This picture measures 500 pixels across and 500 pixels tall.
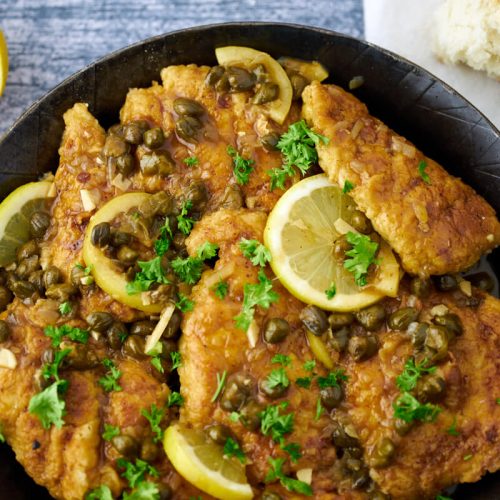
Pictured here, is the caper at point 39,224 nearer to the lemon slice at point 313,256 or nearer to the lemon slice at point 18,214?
the lemon slice at point 18,214

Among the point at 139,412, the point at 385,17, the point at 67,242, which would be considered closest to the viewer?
the point at 139,412

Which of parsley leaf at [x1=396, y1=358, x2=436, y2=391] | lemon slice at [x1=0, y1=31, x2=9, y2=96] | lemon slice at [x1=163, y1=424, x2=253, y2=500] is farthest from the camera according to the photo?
lemon slice at [x1=0, y1=31, x2=9, y2=96]

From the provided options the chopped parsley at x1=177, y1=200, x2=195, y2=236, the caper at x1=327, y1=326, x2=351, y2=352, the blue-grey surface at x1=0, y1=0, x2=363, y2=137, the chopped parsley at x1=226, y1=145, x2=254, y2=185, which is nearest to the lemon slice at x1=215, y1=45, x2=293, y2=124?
the chopped parsley at x1=226, y1=145, x2=254, y2=185

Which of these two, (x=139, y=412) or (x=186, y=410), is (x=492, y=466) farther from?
(x=139, y=412)

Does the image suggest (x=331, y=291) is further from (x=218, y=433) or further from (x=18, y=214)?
(x=18, y=214)

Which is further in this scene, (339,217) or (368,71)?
(368,71)

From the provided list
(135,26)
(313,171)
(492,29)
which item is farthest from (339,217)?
(135,26)

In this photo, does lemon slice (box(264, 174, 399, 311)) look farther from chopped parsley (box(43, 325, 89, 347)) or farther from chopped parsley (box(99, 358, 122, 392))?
chopped parsley (box(43, 325, 89, 347))
